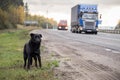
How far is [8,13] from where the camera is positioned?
122500mm

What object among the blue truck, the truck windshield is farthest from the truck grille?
the truck windshield

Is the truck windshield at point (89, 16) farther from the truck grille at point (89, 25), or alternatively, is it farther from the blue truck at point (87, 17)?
the truck grille at point (89, 25)

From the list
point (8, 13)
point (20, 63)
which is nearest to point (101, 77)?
point (20, 63)

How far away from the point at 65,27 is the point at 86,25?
36.2m

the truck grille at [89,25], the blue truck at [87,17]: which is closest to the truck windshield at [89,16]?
the blue truck at [87,17]

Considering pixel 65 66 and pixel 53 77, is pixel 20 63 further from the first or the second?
pixel 53 77

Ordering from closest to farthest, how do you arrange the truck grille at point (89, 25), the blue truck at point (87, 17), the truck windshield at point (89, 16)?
the truck windshield at point (89, 16), the blue truck at point (87, 17), the truck grille at point (89, 25)

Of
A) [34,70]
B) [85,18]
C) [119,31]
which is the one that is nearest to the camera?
[34,70]

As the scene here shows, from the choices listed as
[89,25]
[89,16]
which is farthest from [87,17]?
[89,25]

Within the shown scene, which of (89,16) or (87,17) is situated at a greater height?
(89,16)

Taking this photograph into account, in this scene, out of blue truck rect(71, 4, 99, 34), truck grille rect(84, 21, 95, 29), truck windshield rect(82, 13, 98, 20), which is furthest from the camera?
truck grille rect(84, 21, 95, 29)

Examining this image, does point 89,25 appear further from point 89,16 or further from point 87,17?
point 89,16

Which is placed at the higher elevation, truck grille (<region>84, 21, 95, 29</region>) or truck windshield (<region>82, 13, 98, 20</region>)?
truck windshield (<region>82, 13, 98, 20</region>)

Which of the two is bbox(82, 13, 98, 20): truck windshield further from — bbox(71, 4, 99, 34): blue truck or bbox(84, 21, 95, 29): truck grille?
bbox(84, 21, 95, 29): truck grille
